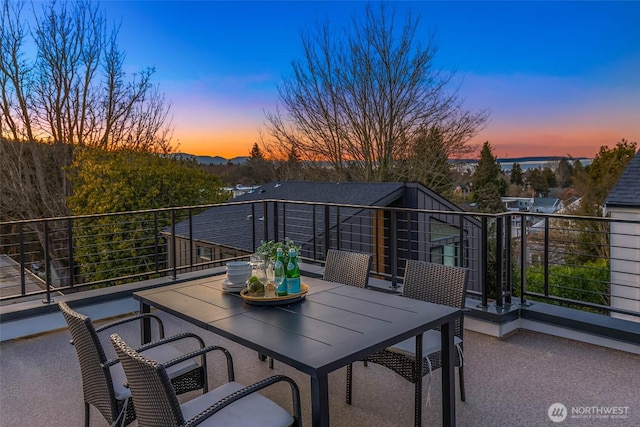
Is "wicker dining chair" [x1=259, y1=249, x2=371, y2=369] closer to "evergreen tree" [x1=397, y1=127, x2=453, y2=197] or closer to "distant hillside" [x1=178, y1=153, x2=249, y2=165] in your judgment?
"evergreen tree" [x1=397, y1=127, x2=453, y2=197]

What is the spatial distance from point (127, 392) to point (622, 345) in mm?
3500

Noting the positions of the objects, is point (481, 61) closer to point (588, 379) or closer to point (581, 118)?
point (581, 118)

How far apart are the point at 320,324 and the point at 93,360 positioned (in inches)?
41.5

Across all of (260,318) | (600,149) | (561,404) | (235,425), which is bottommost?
(561,404)

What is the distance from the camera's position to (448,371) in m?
2.35

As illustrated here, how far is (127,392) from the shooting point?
216 cm

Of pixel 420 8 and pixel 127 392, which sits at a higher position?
pixel 420 8

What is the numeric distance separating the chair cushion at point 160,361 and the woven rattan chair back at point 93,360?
0.17ft

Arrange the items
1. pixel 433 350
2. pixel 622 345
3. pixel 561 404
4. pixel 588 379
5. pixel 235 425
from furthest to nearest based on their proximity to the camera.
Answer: pixel 622 345, pixel 588 379, pixel 561 404, pixel 433 350, pixel 235 425

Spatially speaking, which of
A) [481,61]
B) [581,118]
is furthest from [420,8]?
[581,118]

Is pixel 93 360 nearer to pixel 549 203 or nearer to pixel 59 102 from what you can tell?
pixel 59 102

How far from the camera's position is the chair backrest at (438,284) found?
2.72 meters

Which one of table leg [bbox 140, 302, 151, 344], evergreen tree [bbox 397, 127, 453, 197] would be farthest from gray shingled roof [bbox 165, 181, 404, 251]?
table leg [bbox 140, 302, 151, 344]
